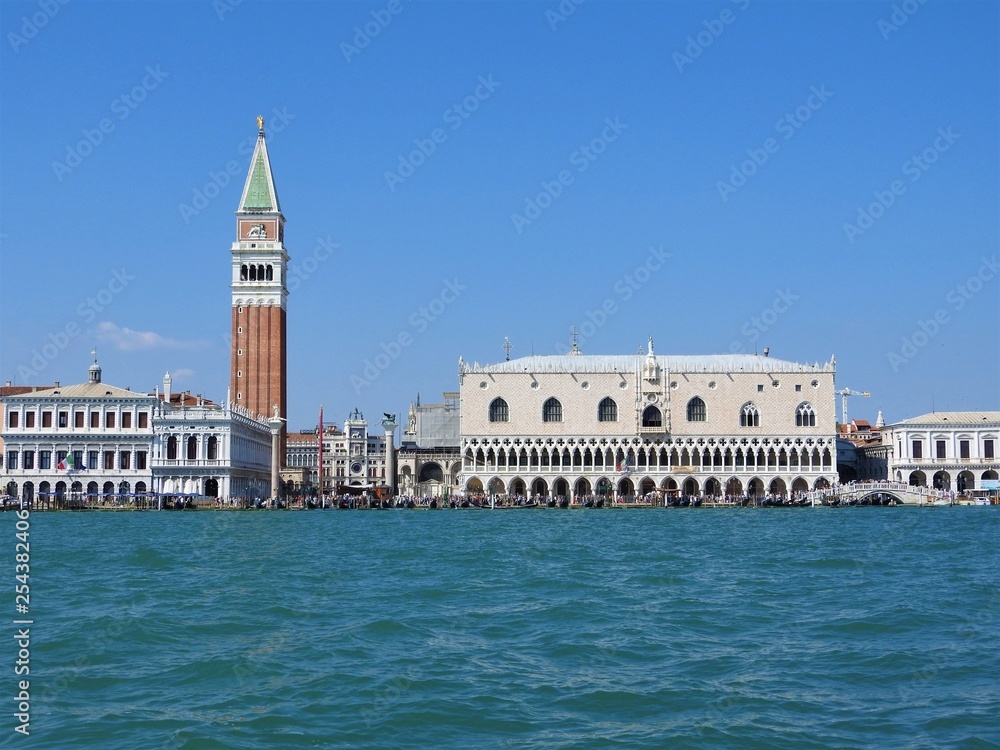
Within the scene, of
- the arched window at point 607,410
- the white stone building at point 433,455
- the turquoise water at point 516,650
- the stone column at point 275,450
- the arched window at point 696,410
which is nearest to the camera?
the turquoise water at point 516,650

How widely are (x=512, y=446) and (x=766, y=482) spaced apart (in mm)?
16493

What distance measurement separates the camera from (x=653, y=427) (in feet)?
246

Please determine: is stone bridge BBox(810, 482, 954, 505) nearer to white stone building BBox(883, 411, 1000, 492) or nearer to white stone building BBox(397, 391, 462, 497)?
white stone building BBox(883, 411, 1000, 492)

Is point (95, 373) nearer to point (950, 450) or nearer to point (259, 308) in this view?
point (259, 308)

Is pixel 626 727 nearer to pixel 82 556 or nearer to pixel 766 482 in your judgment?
pixel 82 556

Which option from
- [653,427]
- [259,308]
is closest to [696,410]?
[653,427]

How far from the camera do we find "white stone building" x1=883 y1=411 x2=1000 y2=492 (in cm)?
7444

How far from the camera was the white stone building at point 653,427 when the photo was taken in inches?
2945

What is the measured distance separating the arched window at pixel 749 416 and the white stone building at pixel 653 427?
0.21ft

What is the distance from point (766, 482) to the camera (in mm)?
74938

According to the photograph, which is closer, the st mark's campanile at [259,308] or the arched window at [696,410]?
the arched window at [696,410]

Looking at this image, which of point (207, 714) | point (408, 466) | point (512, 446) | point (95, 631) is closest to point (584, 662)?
point (207, 714)

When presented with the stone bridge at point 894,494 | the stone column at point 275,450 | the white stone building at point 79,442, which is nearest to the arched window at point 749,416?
the stone bridge at point 894,494

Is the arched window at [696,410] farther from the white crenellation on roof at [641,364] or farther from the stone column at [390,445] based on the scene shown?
the stone column at [390,445]
